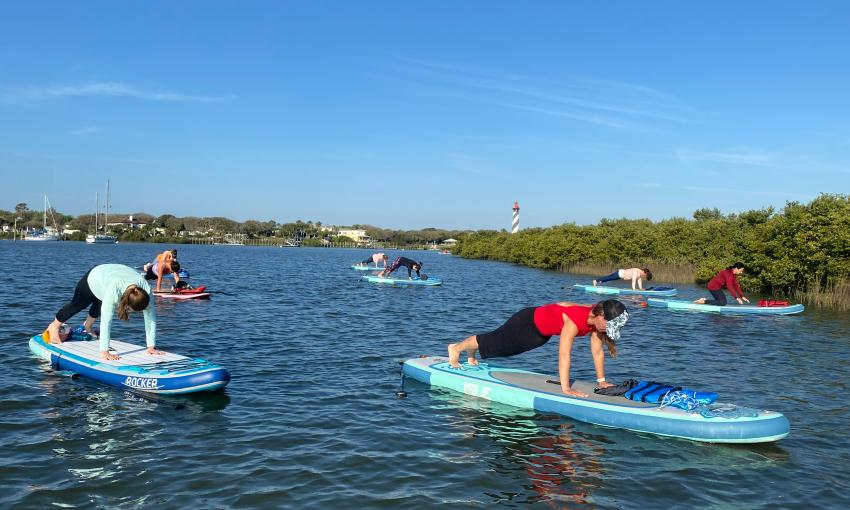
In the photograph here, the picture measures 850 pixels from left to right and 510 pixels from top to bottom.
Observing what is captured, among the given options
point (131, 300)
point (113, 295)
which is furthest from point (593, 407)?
point (113, 295)

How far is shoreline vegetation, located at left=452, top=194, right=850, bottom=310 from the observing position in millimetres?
32625

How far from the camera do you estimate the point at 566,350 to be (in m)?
10.5

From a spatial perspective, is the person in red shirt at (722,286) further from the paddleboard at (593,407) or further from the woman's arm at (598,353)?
the woman's arm at (598,353)

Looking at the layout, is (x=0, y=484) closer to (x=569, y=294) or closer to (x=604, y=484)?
(x=604, y=484)

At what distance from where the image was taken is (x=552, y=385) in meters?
11.6

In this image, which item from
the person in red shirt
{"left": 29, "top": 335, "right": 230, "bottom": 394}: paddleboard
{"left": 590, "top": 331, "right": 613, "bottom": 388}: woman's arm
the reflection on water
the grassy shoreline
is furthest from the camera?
the grassy shoreline

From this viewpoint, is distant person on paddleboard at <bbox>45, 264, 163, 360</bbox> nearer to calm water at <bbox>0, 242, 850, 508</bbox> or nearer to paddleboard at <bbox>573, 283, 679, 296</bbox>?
calm water at <bbox>0, 242, 850, 508</bbox>

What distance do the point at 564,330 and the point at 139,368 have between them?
26.3 feet

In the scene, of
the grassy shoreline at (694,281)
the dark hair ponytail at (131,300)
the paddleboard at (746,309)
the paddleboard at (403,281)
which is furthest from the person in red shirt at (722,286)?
the dark hair ponytail at (131,300)

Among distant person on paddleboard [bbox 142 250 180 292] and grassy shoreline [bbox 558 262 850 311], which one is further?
grassy shoreline [bbox 558 262 850 311]

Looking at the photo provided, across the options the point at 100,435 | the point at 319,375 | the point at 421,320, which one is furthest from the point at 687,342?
the point at 100,435

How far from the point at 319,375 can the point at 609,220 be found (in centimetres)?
6654

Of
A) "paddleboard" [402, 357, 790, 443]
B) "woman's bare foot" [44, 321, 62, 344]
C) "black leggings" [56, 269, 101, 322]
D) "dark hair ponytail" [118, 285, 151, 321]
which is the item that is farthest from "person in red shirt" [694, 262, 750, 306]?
"woman's bare foot" [44, 321, 62, 344]

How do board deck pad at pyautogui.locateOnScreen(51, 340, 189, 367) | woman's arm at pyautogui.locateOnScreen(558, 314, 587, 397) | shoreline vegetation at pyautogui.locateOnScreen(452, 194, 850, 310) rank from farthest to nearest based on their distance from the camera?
shoreline vegetation at pyautogui.locateOnScreen(452, 194, 850, 310), board deck pad at pyautogui.locateOnScreen(51, 340, 189, 367), woman's arm at pyautogui.locateOnScreen(558, 314, 587, 397)
